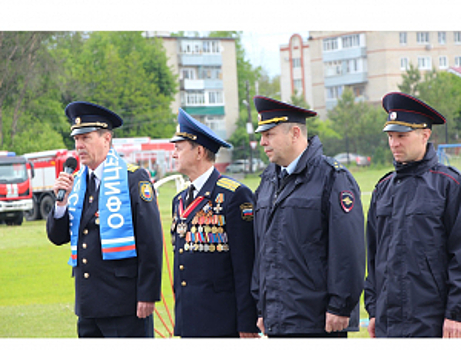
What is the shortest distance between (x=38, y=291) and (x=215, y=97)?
5230 cm

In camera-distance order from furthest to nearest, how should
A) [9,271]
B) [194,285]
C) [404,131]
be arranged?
[9,271] < [194,285] < [404,131]

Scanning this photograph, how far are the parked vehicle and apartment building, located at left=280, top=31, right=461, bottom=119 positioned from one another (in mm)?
9265

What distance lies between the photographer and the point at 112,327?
11.3 ft

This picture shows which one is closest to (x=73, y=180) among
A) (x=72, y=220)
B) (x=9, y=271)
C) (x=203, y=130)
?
(x=72, y=220)

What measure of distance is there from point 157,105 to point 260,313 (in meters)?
44.9

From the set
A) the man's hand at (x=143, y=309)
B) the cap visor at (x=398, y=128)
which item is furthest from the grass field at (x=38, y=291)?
the cap visor at (x=398, y=128)

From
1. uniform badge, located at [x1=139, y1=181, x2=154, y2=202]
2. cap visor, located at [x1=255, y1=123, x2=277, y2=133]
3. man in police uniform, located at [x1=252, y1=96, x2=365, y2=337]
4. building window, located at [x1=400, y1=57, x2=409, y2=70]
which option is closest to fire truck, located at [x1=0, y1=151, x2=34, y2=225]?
uniform badge, located at [x1=139, y1=181, x2=154, y2=202]

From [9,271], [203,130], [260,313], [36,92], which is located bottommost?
[9,271]

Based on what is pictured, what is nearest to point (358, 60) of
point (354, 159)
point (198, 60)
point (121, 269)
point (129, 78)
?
point (354, 159)

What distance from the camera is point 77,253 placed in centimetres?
356

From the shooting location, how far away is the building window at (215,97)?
61.1 metres

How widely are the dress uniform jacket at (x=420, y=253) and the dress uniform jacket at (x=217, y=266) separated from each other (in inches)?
28.1

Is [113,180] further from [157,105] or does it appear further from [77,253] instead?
[157,105]

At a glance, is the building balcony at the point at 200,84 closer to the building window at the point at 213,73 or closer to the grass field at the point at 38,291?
the building window at the point at 213,73
